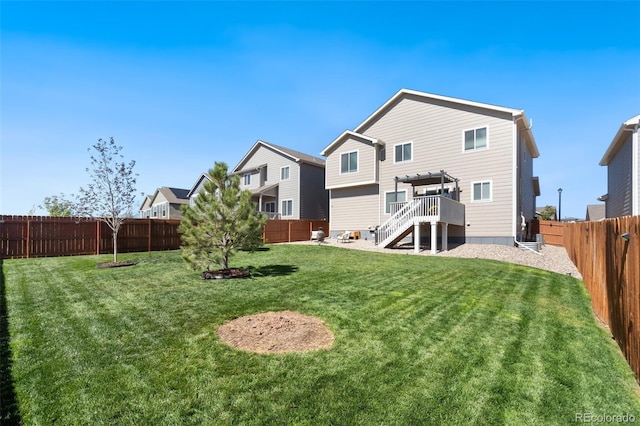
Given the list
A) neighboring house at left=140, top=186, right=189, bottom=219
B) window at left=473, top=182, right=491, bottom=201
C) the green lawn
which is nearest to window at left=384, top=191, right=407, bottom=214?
window at left=473, top=182, right=491, bottom=201

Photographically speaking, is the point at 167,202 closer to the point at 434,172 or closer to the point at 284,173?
the point at 284,173

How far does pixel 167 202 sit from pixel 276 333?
137 ft

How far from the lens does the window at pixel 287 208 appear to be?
88.1 ft

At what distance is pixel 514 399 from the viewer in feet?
9.88

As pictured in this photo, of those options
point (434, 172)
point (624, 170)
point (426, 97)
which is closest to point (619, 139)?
point (624, 170)

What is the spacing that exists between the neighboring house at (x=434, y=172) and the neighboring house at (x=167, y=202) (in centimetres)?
2670

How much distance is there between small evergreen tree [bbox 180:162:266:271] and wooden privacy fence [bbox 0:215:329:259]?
248 centimetres

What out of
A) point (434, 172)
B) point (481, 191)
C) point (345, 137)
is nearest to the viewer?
point (481, 191)

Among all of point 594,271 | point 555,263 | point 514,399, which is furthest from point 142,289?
point 555,263

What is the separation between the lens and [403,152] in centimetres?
1995

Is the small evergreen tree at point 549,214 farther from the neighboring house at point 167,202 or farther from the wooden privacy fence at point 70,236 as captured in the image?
the neighboring house at point 167,202

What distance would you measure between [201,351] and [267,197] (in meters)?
25.3

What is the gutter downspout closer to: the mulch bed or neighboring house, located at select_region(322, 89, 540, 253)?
neighboring house, located at select_region(322, 89, 540, 253)

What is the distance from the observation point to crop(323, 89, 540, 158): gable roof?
16.1m
